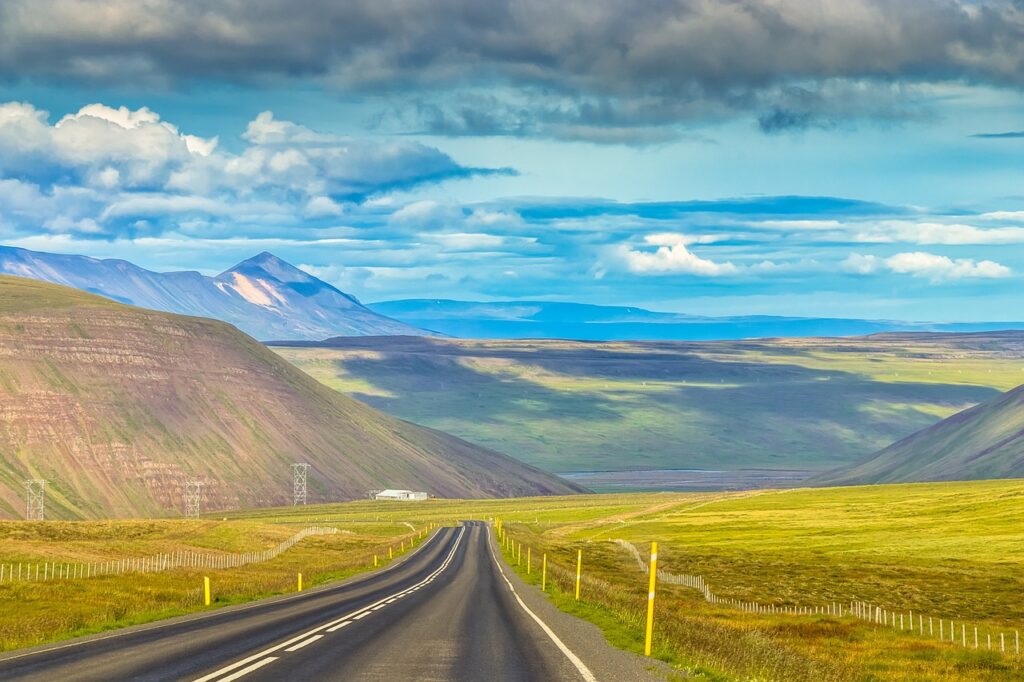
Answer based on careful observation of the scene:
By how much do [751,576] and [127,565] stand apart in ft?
145

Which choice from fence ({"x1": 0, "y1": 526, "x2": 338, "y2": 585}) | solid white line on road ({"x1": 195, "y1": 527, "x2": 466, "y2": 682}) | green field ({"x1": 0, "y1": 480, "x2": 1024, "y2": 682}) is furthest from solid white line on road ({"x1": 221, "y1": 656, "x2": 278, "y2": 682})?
fence ({"x1": 0, "y1": 526, "x2": 338, "y2": 585})

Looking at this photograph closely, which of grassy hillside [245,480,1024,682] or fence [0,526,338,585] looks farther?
fence [0,526,338,585]

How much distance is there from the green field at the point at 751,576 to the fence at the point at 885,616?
3.05 feet

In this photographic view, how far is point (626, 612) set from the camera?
1513 inches

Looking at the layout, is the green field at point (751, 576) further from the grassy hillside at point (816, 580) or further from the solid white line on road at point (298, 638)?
the solid white line on road at point (298, 638)

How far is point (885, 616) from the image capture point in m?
61.2

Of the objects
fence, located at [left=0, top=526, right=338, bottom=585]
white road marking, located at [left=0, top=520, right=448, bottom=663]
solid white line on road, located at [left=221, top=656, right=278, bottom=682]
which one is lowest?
fence, located at [left=0, top=526, right=338, bottom=585]

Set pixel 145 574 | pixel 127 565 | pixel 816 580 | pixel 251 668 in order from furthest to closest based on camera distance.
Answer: pixel 816 580 → pixel 127 565 → pixel 145 574 → pixel 251 668

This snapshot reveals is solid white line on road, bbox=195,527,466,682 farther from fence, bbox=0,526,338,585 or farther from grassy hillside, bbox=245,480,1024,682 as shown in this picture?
fence, bbox=0,526,338,585

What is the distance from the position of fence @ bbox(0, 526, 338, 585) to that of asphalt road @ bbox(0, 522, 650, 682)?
102ft

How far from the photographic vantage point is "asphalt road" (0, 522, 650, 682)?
74.7ft

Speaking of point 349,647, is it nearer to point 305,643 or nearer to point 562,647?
point 305,643

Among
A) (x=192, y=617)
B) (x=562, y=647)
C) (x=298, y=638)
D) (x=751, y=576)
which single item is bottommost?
(x=751, y=576)

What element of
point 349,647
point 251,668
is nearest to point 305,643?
point 349,647
